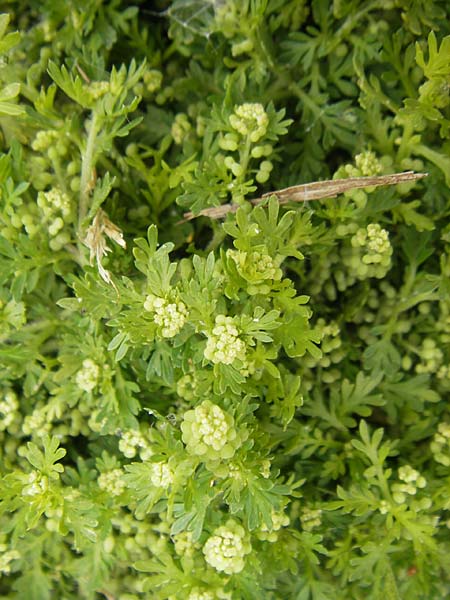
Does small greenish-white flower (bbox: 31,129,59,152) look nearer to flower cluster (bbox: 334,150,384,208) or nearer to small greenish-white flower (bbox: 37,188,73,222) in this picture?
small greenish-white flower (bbox: 37,188,73,222)

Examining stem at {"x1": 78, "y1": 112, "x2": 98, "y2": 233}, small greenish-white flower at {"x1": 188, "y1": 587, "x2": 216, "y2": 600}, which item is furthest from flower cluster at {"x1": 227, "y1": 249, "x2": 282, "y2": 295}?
small greenish-white flower at {"x1": 188, "y1": 587, "x2": 216, "y2": 600}

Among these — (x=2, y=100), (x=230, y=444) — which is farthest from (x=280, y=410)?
(x=2, y=100)

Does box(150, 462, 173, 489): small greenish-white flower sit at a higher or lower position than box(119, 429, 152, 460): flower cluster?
higher

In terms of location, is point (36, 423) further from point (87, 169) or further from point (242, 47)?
point (242, 47)

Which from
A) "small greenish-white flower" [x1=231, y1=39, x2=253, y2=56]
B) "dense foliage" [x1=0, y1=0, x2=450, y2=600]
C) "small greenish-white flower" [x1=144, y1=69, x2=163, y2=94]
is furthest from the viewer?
"small greenish-white flower" [x1=144, y1=69, x2=163, y2=94]

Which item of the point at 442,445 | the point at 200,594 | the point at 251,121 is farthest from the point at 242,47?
the point at 200,594

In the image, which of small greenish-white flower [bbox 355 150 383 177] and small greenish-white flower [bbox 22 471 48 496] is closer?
small greenish-white flower [bbox 22 471 48 496]

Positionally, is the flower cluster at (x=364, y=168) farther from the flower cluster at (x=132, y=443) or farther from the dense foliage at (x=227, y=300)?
the flower cluster at (x=132, y=443)
